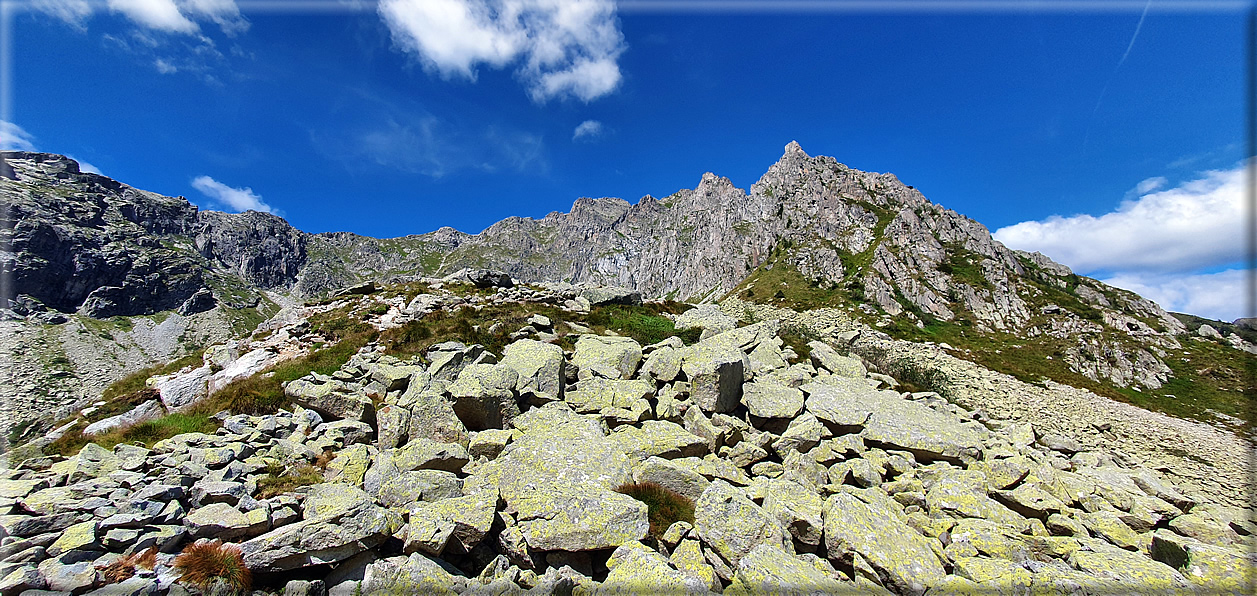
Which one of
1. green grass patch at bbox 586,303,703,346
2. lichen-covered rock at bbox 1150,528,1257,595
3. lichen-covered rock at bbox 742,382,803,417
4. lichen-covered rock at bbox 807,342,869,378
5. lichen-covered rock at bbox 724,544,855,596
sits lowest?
lichen-covered rock at bbox 724,544,855,596

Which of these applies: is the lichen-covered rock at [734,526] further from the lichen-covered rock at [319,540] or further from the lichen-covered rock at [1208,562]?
the lichen-covered rock at [1208,562]

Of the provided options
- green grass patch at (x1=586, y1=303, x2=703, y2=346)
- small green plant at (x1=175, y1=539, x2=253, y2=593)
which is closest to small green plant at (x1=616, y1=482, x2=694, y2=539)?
small green plant at (x1=175, y1=539, x2=253, y2=593)

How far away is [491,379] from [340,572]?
5.59 m

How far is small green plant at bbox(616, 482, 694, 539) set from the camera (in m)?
7.59

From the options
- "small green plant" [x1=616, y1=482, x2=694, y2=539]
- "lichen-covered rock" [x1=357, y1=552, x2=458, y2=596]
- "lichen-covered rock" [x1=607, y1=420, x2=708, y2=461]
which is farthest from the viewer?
"lichen-covered rock" [x1=607, y1=420, x2=708, y2=461]

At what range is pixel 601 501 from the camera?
23.1ft

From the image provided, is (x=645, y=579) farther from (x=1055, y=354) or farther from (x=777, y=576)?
(x=1055, y=354)

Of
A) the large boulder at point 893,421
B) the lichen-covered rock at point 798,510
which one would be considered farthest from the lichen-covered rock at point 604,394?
the large boulder at point 893,421

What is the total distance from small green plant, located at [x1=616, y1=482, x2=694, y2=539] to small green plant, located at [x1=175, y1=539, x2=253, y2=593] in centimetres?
555

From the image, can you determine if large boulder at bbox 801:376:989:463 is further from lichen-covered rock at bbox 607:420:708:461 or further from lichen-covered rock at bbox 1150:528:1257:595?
lichen-covered rock at bbox 607:420:708:461

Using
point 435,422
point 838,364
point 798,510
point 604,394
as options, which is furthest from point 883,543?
point 838,364

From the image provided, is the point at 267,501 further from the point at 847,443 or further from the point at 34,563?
the point at 847,443

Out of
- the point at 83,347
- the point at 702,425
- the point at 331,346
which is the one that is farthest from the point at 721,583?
the point at 83,347

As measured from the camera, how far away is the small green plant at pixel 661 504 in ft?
24.9
